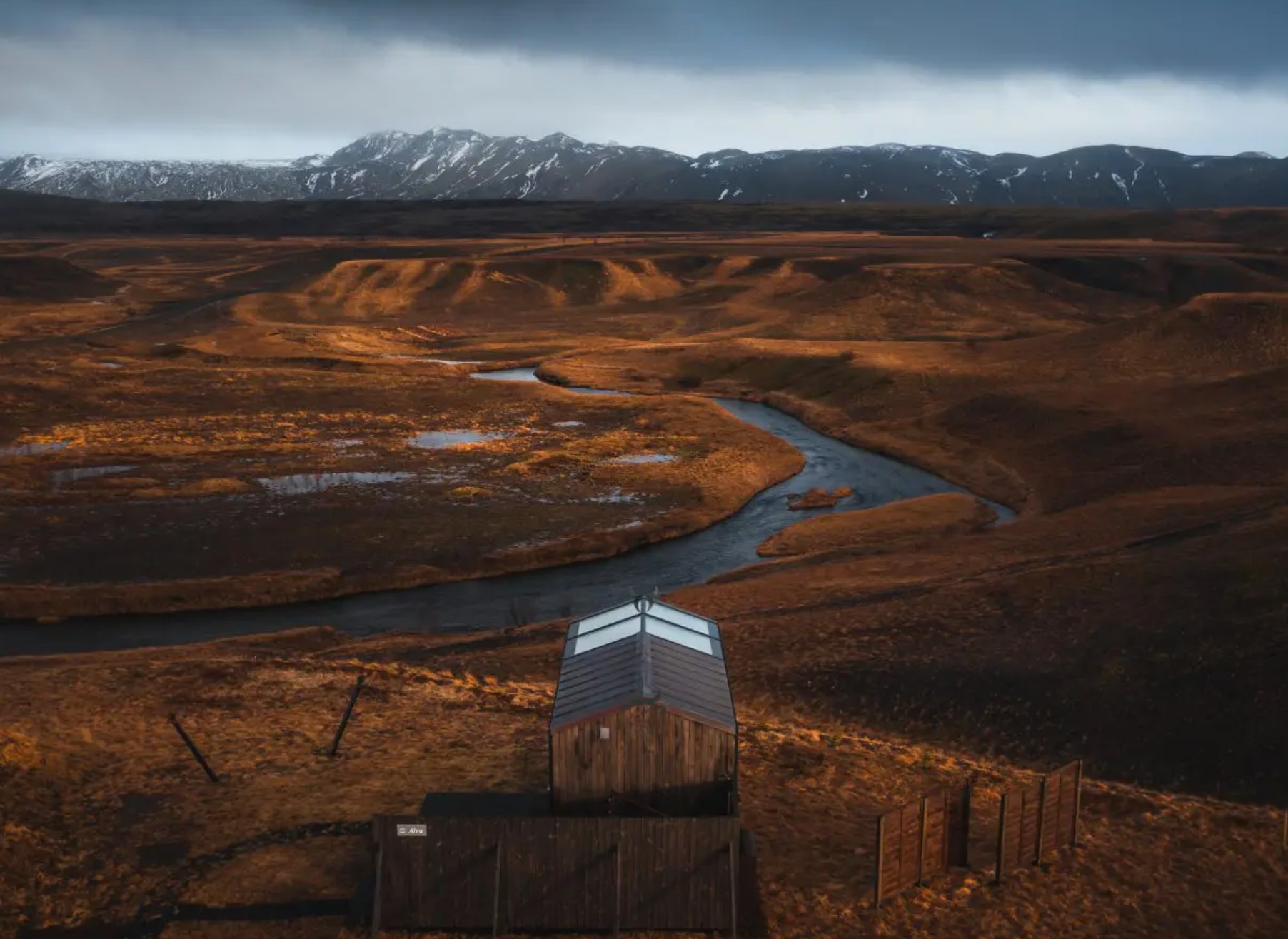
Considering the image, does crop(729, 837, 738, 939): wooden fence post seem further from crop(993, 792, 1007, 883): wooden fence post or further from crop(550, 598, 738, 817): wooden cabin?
crop(993, 792, 1007, 883): wooden fence post

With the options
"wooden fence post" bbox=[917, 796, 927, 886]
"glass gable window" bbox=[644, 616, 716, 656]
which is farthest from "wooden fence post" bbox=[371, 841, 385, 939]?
"wooden fence post" bbox=[917, 796, 927, 886]

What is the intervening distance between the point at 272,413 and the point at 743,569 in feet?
139

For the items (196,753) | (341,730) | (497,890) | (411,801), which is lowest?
(411,801)

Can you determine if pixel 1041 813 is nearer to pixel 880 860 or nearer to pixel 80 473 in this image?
pixel 880 860

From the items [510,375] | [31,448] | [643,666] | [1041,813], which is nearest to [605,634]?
[643,666]

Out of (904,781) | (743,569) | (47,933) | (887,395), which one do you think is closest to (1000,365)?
(887,395)

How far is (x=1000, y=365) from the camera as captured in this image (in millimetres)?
80250

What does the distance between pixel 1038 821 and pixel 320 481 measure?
43775 mm

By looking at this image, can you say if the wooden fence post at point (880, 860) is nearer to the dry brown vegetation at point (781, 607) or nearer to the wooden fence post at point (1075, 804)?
the dry brown vegetation at point (781, 607)

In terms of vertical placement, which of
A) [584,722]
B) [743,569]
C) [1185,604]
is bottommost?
[743,569]

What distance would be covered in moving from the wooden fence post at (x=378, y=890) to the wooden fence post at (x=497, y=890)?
1757 mm

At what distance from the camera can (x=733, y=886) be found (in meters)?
16.7

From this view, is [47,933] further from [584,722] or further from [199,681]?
[199,681]

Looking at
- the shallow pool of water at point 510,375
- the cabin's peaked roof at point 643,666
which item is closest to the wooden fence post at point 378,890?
the cabin's peaked roof at point 643,666
